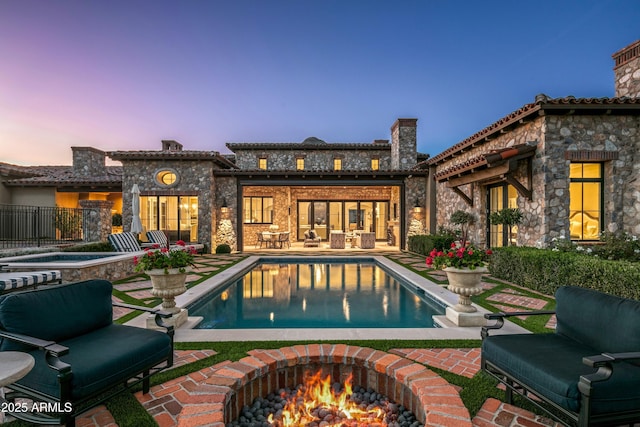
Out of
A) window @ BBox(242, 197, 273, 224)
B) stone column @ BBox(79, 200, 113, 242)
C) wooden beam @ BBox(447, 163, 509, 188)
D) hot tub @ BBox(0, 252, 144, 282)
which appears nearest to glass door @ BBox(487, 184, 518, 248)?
wooden beam @ BBox(447, 163, 509, 188)

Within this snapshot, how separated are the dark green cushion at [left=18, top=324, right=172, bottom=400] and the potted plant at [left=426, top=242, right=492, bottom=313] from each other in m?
3.46

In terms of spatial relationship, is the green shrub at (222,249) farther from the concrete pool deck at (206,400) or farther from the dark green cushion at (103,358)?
the dark green cushion at (103,358)

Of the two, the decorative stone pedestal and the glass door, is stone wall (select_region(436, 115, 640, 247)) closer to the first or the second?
the glass door

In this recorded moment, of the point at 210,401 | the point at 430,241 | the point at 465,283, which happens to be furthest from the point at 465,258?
the point at 430,241

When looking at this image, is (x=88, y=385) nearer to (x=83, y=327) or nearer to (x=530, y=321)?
(x=83, y=327)

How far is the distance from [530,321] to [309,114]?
31.9 m

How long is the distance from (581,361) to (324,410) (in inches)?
74.1

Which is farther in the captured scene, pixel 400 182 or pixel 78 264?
pixel 400 182

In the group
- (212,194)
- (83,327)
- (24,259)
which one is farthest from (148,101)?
(83,327)

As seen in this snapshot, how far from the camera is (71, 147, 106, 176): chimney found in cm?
1455

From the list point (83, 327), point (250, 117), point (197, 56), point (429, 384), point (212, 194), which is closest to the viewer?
point (429, 384)

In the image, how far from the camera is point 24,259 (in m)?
7.02

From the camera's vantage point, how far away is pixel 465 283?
412 centimetres

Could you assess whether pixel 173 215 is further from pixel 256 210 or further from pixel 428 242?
pixel 428 242
